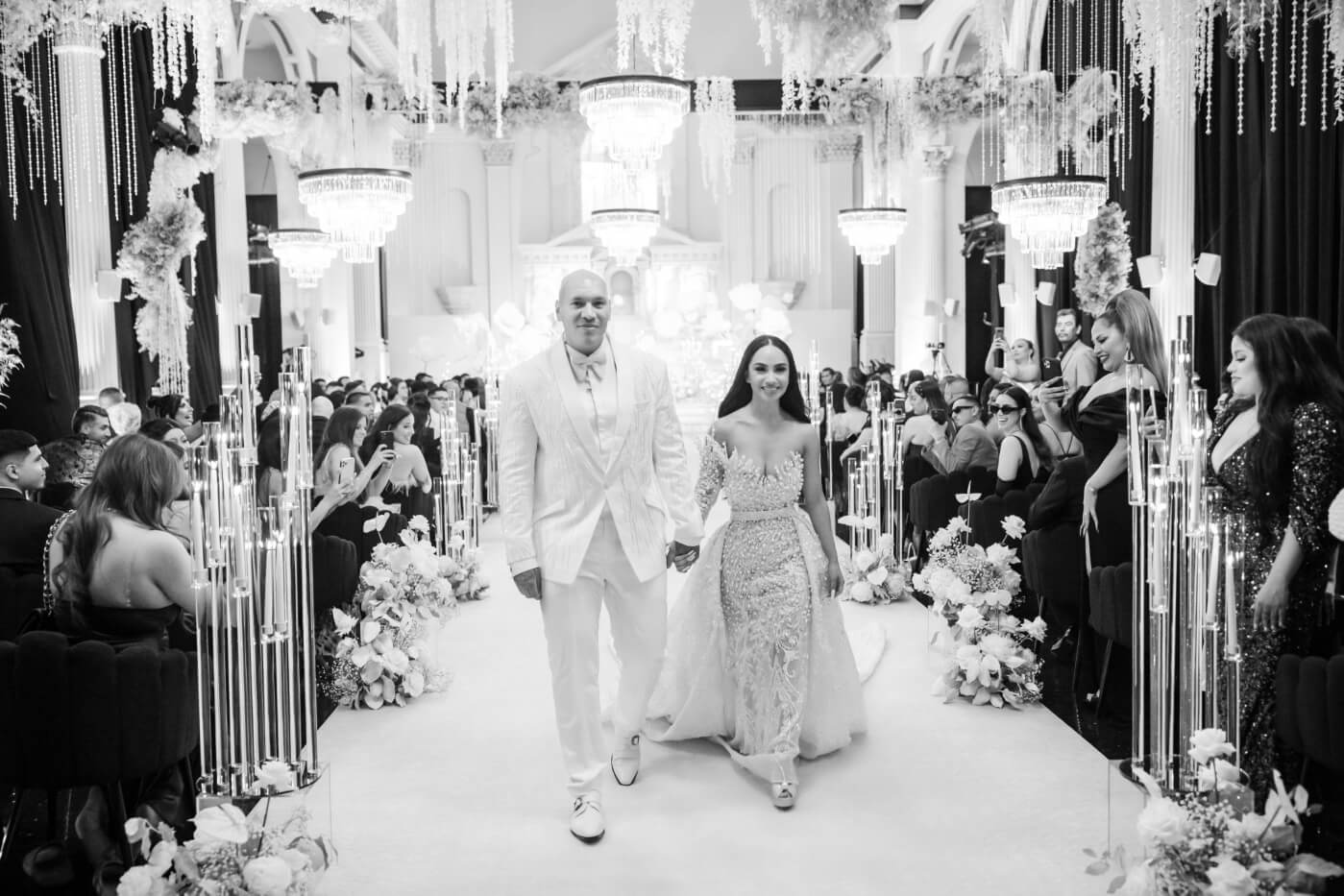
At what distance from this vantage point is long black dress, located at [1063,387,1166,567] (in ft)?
16.1

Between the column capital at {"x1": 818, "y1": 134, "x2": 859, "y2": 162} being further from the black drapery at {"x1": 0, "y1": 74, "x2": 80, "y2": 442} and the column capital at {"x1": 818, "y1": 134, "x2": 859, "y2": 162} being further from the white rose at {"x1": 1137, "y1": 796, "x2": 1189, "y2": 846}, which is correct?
the white rose at {"x1": 1137, "y1": 796, "x2": 1189, "y2": 846}

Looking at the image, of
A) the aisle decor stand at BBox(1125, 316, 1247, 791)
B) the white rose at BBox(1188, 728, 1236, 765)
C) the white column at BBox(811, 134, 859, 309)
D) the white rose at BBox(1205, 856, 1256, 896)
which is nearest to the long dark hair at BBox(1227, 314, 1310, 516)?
the aisle decor stand at BBox(1125, 316, 1247, 791)

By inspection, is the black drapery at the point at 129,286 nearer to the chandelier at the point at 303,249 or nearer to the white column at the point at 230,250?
the white column at the point at 230,250

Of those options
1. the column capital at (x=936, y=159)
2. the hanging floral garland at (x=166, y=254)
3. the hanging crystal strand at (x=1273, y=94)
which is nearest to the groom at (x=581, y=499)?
the hanging crystal strand at (x=1273, y=94)

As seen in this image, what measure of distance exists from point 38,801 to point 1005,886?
119 inches

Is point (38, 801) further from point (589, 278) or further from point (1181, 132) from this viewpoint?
point (1181, 132)

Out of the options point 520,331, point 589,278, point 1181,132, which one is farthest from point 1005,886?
point 520,331

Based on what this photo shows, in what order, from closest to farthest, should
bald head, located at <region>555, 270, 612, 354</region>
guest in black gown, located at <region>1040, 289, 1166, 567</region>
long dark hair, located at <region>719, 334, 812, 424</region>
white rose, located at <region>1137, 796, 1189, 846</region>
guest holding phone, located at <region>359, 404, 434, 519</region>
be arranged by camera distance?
white rose, located at <region>1137, 796, 1189, 846</region> < bald head, located at <region>555, 270, 612, 354</region> < long dark hair, located at <region>719, 334, 812, 424</region> < guest in black gown, located at <region>1040, 289, 1166, 567</region> < guest holding phone, located at <region>359, 404, 434, 519</region>

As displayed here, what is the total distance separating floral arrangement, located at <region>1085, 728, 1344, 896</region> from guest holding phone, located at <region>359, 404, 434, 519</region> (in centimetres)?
501

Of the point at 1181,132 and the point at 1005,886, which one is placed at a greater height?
the point at 1181,132

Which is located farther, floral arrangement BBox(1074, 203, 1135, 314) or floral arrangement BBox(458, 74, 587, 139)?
floral arrangement BBox(458, 74, 587, 139)

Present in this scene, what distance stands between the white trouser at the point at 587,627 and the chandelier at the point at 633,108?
637 cm

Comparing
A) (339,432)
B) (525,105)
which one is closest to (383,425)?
(339,432)

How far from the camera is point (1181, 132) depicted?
33.8 ft
